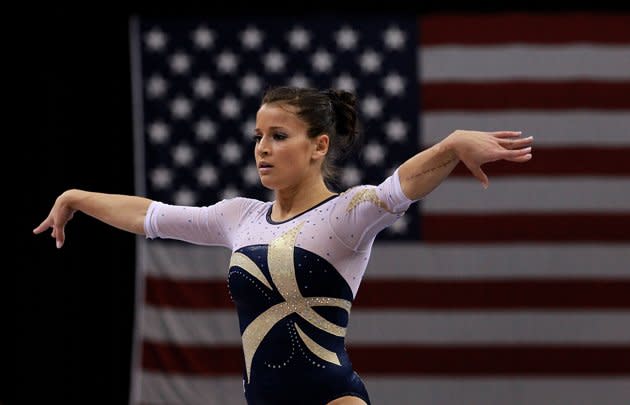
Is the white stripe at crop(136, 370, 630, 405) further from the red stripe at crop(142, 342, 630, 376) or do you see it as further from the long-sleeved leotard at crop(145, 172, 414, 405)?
the long-sleeved leotard at crop(145, 172, 414, 405)

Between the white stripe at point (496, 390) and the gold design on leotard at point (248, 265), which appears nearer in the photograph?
the gold design on leotard at point (248, 265)

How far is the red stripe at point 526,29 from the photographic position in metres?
6.26

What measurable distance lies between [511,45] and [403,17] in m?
0.72

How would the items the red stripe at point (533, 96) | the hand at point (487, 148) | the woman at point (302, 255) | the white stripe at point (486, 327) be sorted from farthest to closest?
the red stripe at point (533, 96)
the white stripe at point (486, 327)
the woman at point (302, 255)
the hand at point (487, 148)

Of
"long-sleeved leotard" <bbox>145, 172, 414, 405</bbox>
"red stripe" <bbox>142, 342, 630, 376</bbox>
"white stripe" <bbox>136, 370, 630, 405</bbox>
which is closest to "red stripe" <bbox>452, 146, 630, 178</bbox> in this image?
"red stripe" <bbox>142, 342, 630, 376</bbox>

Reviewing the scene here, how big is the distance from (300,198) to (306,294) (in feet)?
1.19

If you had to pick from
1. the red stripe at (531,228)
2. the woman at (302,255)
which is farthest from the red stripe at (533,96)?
the woman at (302,255)

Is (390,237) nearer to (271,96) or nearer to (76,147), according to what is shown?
(76,147)

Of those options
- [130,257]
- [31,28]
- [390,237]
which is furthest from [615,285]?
[31,28]

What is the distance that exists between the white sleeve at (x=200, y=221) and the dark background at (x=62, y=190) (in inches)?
111

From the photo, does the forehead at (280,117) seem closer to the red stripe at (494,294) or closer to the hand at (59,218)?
the hand at (59,218)

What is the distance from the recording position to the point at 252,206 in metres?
3.52

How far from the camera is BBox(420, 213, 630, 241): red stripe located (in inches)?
243

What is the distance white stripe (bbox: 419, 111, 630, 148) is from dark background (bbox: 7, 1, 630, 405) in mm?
711
